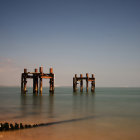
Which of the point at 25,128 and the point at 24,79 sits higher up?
the point at 24,79

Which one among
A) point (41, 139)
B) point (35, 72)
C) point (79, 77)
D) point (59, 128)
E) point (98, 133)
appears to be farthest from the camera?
point (79, 77)

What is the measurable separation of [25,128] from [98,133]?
2.89m

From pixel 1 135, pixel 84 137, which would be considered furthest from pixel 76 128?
pixel 1 135

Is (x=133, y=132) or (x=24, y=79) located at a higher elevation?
(x=24, y=79)

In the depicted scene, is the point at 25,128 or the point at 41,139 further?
the point at 25,128

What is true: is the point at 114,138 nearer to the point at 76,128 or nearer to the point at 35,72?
the point at 76,128

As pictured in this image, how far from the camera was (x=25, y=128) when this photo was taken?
24.1ft

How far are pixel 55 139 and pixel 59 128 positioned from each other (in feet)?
4.57

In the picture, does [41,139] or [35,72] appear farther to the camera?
[35,72]

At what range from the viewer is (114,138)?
21.6 feet

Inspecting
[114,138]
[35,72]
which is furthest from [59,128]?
[35,72]

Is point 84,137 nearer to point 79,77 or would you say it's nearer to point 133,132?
point 133,132

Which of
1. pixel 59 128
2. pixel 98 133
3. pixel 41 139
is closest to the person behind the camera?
pixel 41 139

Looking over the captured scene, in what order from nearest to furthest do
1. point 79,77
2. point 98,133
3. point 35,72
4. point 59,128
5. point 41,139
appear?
point 41,139
point 98,133
point 59,128
point 35,72
point 79,77
